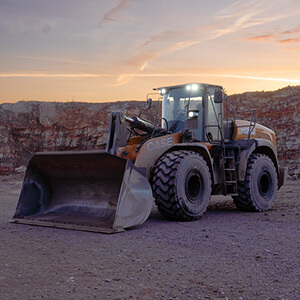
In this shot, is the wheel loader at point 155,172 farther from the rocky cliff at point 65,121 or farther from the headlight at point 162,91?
the rocky cliff at point 65,121

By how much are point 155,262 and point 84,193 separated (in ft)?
11.7

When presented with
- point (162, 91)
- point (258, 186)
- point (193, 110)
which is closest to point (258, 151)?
point (258, 186)

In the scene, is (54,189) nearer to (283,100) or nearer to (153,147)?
(153,147)

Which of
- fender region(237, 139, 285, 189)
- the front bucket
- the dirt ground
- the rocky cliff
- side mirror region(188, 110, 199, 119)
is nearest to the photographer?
the dirt ground

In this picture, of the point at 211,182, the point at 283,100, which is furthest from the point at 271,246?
the point at 283,100

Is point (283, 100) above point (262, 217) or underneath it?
above

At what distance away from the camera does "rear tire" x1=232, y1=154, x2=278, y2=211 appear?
1098 cm

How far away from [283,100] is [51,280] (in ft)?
90.9

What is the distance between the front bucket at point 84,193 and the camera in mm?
7832

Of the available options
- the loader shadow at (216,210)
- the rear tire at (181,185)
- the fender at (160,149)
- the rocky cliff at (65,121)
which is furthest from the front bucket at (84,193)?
the rocky cliff at (65,121)

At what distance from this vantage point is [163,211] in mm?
8828

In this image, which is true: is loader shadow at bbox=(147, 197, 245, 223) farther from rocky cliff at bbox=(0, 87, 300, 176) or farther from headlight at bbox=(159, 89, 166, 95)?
rocky cliff at bbox=(0, 87, 300, 176)

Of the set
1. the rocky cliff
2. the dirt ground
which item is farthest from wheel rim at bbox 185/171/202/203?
the rocky cliff

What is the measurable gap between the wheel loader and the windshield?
0.02 m
